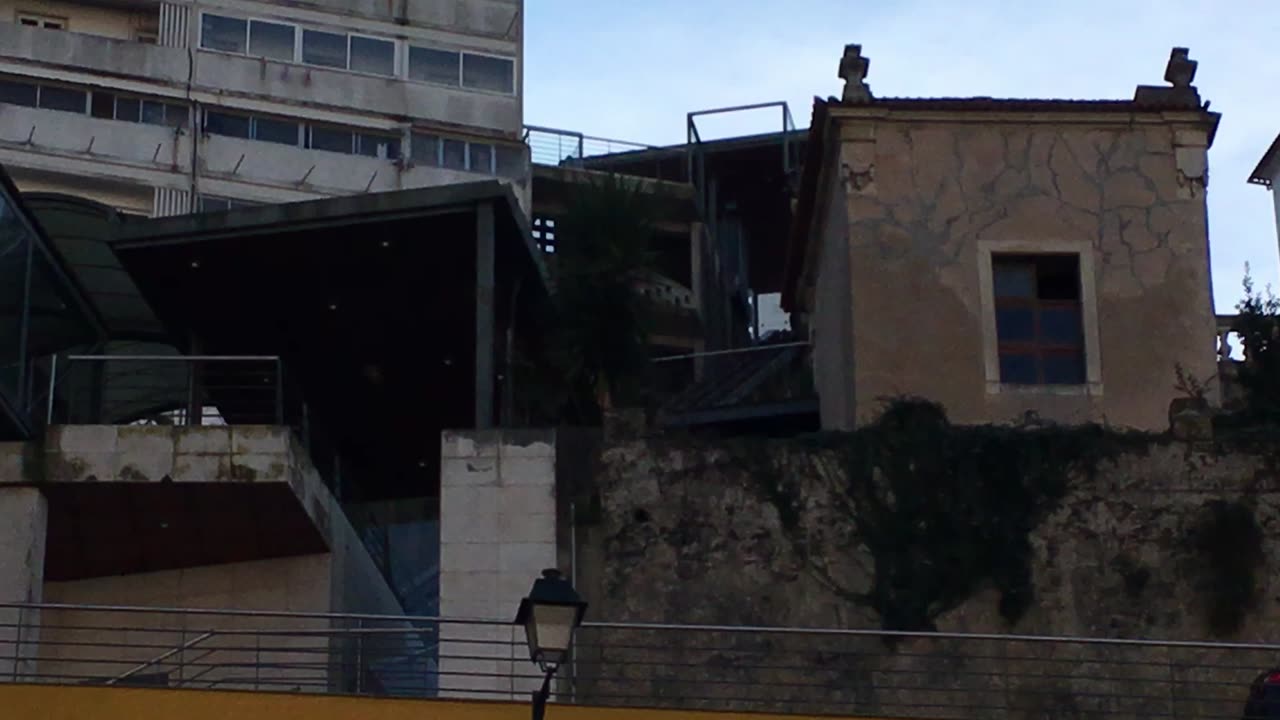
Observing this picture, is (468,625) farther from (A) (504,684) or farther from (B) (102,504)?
(B) (102,504)

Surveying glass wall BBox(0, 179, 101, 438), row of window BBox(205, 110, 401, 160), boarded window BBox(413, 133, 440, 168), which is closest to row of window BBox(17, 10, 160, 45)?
row of window BBox(205, 110, 401, 160)

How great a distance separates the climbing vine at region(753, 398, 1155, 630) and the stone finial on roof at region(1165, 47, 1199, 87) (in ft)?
15.9

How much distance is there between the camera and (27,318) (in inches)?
976

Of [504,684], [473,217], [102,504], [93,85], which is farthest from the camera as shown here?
[93,85]

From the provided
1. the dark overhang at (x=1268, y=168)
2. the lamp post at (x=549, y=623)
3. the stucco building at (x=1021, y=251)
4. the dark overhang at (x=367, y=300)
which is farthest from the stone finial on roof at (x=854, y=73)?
the dark overhang at (x=1268, y=168)

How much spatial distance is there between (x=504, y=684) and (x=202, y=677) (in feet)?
13.2

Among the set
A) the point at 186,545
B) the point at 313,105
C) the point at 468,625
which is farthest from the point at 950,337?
→ the point at 313,105

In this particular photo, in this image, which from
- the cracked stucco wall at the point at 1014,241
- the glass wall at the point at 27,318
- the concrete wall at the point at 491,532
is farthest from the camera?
the cracked stucco wall at the point at 1014,241

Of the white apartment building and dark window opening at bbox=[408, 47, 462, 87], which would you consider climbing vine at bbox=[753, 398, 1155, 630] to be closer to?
the white apartment building

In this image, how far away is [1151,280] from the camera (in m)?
25.0

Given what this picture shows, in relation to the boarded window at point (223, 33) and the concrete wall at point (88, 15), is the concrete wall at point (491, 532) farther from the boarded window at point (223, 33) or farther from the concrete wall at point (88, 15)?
the concrete wall at point (88, 15)

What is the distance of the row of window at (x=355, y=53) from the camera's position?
4991 centimetres

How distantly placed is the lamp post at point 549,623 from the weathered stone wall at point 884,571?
233 inches

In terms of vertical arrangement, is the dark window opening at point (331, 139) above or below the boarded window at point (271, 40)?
below
